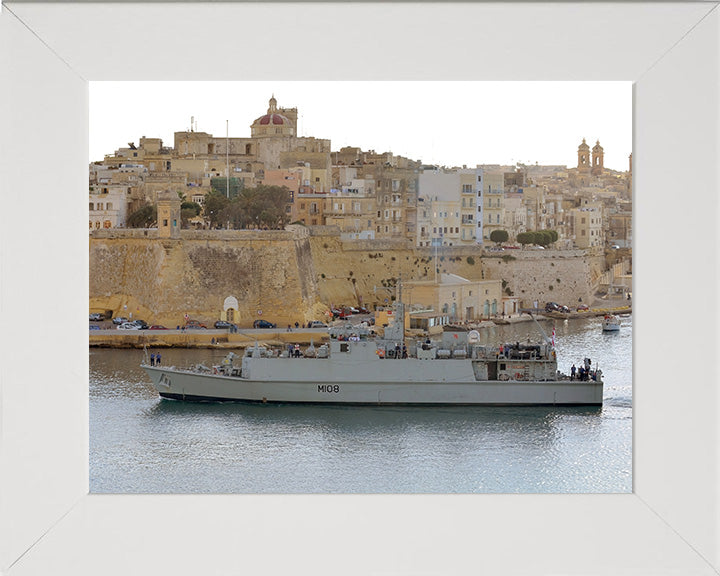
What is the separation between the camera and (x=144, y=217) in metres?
13.3

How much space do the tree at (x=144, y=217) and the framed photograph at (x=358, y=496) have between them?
11437mm

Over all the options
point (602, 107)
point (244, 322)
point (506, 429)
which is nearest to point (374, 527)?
point (506, 429)

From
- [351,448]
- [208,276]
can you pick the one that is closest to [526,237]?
[208,276]

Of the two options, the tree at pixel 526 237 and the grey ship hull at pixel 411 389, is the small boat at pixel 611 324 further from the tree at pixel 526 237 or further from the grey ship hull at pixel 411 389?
the grey ship hull at pixel 411 389

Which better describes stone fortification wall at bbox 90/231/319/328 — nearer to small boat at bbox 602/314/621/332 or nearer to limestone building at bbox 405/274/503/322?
limestone building at bbox 405/274/503/322

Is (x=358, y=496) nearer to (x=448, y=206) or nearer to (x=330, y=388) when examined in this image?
(x=330, y=388)

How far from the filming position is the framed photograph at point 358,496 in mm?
1700

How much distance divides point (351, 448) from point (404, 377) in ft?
3.72

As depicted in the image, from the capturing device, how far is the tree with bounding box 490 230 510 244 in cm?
1428

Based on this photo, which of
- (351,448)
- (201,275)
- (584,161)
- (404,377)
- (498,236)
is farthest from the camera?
(584,161)

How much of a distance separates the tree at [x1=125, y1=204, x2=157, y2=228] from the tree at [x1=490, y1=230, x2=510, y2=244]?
4.62 m

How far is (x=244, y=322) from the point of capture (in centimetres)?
1221
